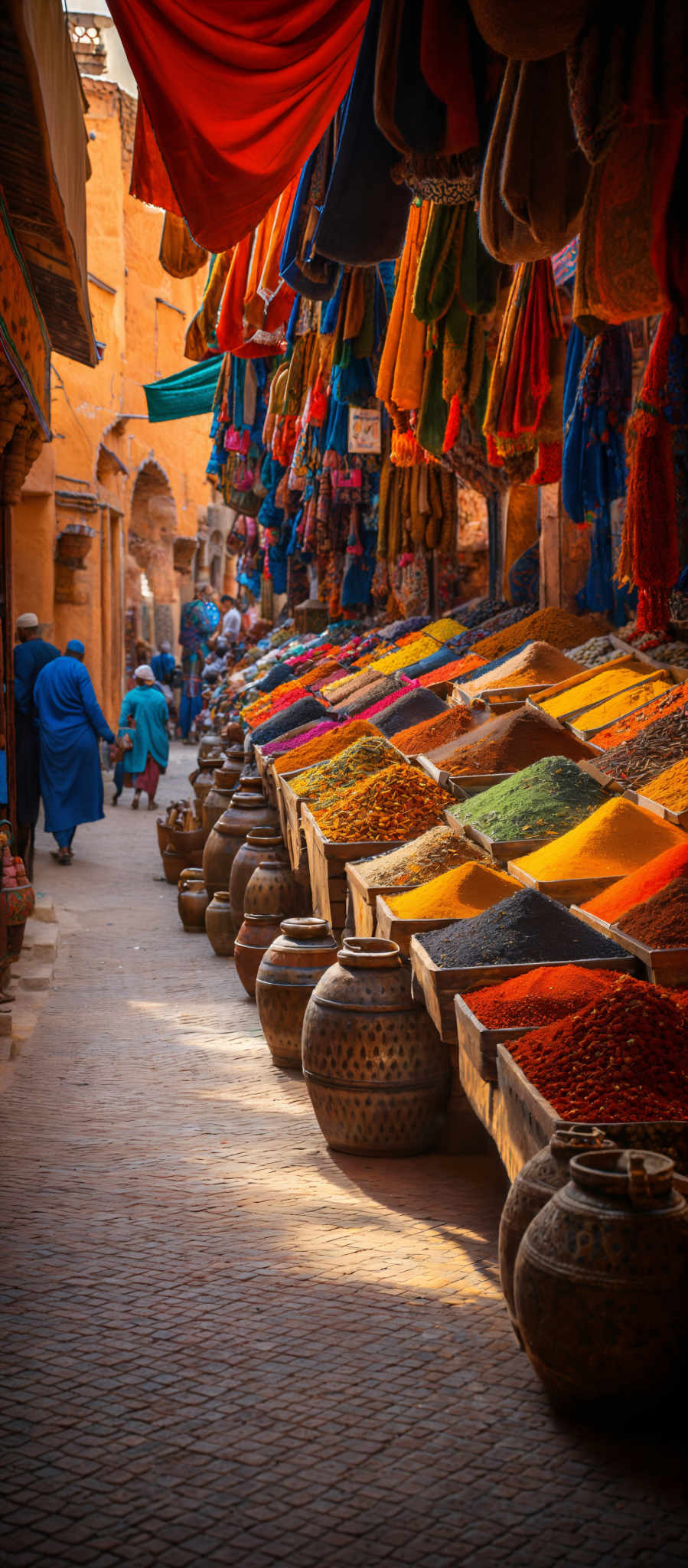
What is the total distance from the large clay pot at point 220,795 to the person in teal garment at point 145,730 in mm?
3365

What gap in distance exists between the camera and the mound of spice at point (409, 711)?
227 inches

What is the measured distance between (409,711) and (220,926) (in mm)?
1372

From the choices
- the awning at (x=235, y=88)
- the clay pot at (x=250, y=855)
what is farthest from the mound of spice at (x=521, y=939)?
the clay pot at (x=250, y=855)

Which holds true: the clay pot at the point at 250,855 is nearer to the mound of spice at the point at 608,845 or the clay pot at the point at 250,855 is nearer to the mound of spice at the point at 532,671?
the mound of spice at the point at 532,671

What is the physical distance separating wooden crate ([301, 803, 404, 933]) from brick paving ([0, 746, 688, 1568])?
0.63 m

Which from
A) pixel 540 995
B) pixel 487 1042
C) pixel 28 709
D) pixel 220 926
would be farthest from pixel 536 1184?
pixel 28 709

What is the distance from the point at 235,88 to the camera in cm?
348

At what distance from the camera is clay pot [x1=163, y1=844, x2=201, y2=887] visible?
8.24 m

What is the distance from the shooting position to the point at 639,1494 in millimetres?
1729

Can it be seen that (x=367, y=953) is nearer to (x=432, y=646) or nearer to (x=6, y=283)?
(x=6, y=283)

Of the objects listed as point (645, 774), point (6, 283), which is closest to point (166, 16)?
point (6, 283)

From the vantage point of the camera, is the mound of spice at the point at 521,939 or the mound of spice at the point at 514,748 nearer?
the mound of spice at the point at 521,939

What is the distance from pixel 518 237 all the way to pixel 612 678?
2031 millimetres

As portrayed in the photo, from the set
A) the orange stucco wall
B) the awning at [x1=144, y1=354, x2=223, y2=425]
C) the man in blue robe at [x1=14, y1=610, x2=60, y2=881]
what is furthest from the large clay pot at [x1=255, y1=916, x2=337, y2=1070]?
the awning at [x1=144, y1=354, x2=223, y2=425]
